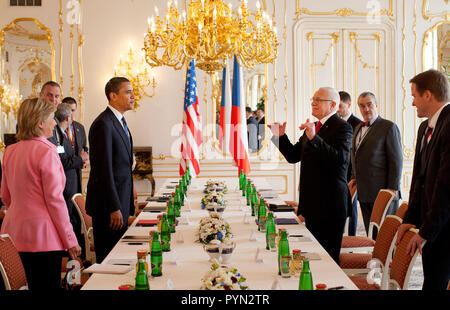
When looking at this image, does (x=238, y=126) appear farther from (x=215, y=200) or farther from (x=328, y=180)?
(x=328, y=180)

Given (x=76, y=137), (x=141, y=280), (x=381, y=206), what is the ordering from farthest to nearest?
(x=76, y=137), (x=381, y=206), (x=141, y=280)

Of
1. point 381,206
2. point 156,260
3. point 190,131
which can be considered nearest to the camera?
point 156,260

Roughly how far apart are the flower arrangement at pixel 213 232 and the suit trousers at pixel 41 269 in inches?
36.2

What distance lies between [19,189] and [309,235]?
6.21 ft

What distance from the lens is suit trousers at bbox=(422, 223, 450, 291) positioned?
115 inches

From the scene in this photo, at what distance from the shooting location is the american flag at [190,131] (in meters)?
7.42

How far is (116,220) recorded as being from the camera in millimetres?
3834

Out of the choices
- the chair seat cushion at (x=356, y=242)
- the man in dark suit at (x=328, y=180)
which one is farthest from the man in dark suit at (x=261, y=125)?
the man in dark suit at (x=328, y=180)

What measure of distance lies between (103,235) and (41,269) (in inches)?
36.6

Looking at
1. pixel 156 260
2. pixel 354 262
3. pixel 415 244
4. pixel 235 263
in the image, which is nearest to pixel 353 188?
pixel 354 262

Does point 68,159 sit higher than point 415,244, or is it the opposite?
point 68,159


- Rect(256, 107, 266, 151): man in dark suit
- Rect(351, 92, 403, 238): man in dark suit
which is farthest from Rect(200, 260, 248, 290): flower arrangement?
Rect(256, 107, 266, 151): man in dark suit

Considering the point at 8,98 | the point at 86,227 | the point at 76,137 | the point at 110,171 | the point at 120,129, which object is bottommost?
the point at 86,227
